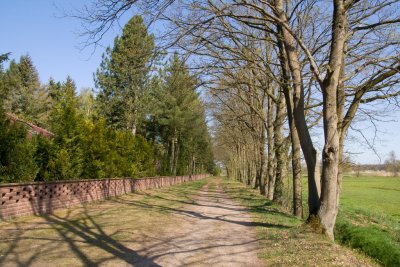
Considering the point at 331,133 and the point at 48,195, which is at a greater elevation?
the point at 331,133

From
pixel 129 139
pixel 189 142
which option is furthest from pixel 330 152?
pixel 189 142

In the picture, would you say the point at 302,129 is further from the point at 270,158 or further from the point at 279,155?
the point at 270,158

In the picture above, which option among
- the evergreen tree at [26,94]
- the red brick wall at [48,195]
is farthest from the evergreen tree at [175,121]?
the red brick wall at [48,195]

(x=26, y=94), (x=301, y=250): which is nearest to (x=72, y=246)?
(x=301, y=250)

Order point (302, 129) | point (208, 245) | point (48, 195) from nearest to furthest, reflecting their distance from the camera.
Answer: point (208, 245) < point (302, 129) < point (48, 195)

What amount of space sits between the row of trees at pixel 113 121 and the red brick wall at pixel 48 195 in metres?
0.66

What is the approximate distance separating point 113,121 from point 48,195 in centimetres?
2589

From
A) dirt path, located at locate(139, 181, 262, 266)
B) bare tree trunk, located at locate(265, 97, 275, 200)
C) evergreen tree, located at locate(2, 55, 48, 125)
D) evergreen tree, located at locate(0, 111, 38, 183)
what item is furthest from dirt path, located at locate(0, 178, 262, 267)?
evergreen tree, located at locate(2, 55, 48, 125)

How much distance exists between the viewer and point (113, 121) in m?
38.2

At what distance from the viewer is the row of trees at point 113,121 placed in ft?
40.6

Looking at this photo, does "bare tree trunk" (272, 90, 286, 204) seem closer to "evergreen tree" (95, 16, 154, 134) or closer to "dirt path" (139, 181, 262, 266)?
"dirt path" (139, 181, 262, 266)

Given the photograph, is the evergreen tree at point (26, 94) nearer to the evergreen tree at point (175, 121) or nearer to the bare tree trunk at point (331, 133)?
the evergreen tree at point (175, 121)

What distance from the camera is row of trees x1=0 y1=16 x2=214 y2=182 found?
1237 cm

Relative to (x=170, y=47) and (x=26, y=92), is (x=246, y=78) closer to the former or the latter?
(x=170, y=47)
